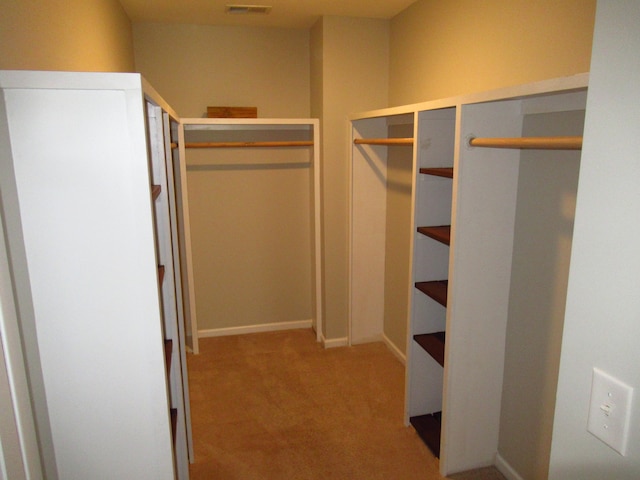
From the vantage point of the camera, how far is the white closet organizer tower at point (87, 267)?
117 cm

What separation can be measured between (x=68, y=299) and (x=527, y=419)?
2015 mm

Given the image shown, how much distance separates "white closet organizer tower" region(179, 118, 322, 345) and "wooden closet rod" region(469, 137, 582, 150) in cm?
185

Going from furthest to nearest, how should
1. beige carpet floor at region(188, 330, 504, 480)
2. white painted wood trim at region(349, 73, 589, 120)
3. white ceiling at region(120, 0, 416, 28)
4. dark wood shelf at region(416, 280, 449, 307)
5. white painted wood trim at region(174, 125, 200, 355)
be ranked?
white painted wood trim at region(174, 125, 200, 355) < white ceiling at region(120, 0, 416, 28) < beige carpet floor at region(188, 330, 504, 480) < dark wood shelf at region(416, 280, 449, 307) < white painted wood trim at region(349, 73, 589, 120)

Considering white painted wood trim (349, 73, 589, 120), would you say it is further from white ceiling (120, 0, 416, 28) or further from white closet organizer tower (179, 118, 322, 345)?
white closet organizer tower (179, 118, 322, 345)

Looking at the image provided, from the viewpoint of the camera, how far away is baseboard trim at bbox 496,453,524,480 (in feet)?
7.22

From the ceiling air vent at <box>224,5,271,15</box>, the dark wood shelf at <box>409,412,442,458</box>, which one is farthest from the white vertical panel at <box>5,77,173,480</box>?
the ceiling air vent at <box>224,5,271,15</box>

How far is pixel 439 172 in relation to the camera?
2.19 metres

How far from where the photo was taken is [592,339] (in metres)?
0.80

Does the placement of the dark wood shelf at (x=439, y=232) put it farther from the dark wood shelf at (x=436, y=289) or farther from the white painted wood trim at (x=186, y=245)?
the white painted wood trim at (x=186, y=245)

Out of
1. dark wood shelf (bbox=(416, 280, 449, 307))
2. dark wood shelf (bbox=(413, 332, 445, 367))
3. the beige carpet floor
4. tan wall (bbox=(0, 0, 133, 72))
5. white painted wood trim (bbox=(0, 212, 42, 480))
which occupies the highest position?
tan wall (bbox=(0, 0, 133, 72))

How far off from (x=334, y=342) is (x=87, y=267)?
2.78 metres

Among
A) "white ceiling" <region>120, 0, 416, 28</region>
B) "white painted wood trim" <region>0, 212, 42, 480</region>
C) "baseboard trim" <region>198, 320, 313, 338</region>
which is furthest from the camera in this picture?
"baseboard trim" <region>198, 320, 313, 338</region>

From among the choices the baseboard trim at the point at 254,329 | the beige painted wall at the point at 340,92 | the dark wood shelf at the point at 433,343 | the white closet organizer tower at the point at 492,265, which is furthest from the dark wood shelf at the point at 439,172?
the baseboard trim at the point at 254,329

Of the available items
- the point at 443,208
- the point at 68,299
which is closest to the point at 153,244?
the point at 68,299
